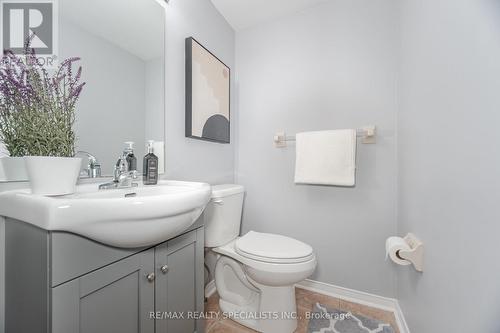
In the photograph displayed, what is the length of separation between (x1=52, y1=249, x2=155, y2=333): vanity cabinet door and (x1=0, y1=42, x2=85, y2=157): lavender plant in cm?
40

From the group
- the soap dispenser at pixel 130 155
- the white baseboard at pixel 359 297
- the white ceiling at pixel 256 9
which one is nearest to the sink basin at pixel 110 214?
the soap dispenser at pixel 130 155

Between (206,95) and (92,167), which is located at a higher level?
(206,95)

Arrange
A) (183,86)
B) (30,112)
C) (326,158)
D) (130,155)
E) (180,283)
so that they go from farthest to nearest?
(326,158), (183,86), (130,155), (180,283), (30,112)

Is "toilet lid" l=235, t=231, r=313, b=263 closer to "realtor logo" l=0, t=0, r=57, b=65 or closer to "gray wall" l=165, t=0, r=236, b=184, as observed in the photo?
"gray wall" l=165, t=0, r=236, b=184

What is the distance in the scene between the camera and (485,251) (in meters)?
0.47

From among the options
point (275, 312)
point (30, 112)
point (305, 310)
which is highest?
point (30, 112)

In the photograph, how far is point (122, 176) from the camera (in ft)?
2.76

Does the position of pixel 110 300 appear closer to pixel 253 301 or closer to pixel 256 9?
pixel 253 301

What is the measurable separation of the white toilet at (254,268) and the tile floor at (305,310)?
5 cm

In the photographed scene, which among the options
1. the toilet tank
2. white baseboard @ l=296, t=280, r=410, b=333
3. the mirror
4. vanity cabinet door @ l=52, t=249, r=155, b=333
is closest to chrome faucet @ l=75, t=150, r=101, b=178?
the mirror

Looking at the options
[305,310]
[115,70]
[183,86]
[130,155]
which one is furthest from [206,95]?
[305,310]

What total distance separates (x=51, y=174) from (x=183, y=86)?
836 mm

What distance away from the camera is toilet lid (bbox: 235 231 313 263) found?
1.01 meters

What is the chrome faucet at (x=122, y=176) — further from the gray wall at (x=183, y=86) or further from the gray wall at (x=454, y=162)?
the gray wall at (x=454, y=162)
